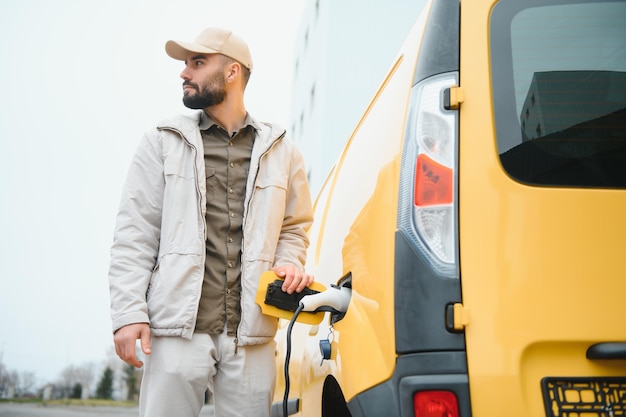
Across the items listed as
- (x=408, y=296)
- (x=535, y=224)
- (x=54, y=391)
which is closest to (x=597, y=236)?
(x=535, y=224)

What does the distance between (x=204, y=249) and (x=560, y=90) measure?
4.23ft

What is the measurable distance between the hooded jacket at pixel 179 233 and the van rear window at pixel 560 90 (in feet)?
3.48

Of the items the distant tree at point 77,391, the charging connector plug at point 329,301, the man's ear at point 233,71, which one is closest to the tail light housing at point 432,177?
the charging connector plug at point 329,301

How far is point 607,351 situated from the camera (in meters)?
1.43

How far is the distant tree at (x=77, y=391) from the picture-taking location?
44.7 metres

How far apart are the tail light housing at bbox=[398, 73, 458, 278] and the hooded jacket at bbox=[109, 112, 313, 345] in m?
Answer: 0.88

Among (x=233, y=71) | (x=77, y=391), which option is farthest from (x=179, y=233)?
(x=77, y=391)

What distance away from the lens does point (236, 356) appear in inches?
88.8

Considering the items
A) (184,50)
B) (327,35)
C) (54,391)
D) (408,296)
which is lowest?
(54,391)

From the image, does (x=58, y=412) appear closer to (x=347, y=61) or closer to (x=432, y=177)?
(x=347, y=61)

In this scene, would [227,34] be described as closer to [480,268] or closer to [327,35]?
[480,268]

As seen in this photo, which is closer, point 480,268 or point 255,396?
point 480,268

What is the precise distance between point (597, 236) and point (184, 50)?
1790mm

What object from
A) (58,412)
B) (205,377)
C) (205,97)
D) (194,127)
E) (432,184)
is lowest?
(58,412)
